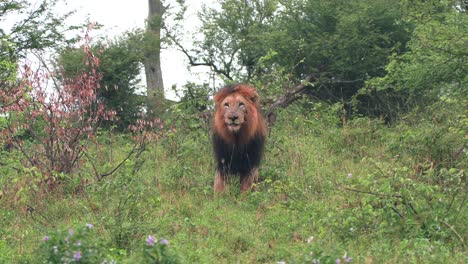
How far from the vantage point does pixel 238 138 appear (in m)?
8.54

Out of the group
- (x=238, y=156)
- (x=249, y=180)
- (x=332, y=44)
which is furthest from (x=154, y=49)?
(x=249, y=180)

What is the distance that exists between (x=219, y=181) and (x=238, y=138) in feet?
2.05

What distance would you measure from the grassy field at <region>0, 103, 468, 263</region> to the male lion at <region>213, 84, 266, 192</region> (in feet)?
1.21

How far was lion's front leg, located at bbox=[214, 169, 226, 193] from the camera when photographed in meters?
8.48

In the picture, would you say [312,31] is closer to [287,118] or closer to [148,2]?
[287,118]

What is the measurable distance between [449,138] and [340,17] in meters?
6.81

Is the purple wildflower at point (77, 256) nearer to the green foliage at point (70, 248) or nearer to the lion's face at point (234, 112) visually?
the green foliage at point (70, 248)

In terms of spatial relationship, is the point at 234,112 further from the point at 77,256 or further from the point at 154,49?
the point at 154,49

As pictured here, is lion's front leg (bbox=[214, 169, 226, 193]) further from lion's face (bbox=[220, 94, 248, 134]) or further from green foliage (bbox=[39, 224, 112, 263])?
green foliage (bbox=[39, 224, 112, 263])

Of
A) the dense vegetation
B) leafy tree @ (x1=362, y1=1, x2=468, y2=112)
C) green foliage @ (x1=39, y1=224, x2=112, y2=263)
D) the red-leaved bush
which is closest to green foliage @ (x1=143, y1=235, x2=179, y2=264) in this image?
the dense vegetation

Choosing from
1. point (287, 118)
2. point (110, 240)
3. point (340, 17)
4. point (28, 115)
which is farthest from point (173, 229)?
point (340, 17)

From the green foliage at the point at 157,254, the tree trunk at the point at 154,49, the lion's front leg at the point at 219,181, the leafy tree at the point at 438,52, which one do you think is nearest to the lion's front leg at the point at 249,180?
the lion's front leg at the point at 219,181

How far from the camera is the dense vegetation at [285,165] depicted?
5590mm

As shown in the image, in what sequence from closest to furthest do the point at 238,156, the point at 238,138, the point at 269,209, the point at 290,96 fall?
the point at 269,209 → the point at 238,138 → the point at 238,156 → the point at 290,96
